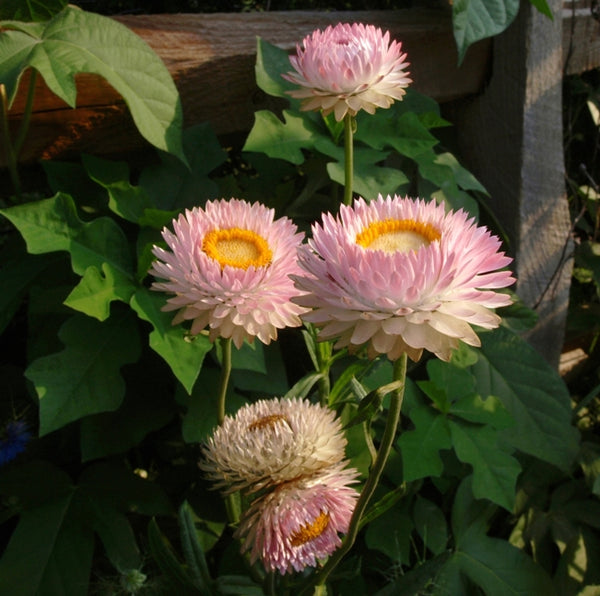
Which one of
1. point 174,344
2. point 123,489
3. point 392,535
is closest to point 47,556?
point 123,489

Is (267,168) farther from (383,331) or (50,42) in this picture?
(383,331)

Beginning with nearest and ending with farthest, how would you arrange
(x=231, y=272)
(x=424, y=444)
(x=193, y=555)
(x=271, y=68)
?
(x=231, y=272)
(x=193, y=555)
(x=424, y=444)
(x=271, y=68)

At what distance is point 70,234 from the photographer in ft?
4.48

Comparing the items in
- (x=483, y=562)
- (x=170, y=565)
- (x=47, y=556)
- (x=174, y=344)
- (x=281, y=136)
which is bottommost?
(x=483, y=562)

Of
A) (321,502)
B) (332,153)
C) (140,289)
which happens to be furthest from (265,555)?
(332,153)

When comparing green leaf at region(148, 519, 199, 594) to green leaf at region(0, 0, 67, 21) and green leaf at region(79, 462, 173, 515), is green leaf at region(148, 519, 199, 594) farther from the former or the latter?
green leaf at region(0, 0, 67, 21)

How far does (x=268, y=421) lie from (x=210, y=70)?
95 cm

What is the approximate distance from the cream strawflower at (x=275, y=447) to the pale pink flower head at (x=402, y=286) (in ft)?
0.50

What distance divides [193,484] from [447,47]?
47.3 inches

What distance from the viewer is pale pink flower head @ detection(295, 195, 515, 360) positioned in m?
0.71

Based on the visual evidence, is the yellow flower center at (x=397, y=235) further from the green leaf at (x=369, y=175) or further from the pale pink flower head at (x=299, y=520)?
the green leaf at (x=369, y=175)

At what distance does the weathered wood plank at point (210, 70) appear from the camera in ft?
4.91

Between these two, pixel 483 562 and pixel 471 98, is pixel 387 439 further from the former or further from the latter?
pixel 471 98

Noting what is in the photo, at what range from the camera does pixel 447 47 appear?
1.87 m
